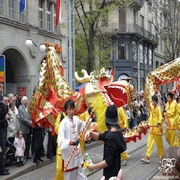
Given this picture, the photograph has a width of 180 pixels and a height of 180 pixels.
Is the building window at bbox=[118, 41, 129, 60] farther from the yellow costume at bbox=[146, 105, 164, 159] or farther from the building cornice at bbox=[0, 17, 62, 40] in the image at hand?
the yellow costume at bbox=[146, 105, 164, 159]

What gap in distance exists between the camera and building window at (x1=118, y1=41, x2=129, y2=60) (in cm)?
3609

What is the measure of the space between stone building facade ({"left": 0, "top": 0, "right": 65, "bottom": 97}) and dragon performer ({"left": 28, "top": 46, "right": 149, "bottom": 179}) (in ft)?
32.3

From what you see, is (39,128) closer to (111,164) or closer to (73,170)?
(73,170)

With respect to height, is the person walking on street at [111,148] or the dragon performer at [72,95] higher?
the dragon performer at [72,95]

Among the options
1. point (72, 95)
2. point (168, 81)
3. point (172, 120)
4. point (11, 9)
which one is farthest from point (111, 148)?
point (11, 9)

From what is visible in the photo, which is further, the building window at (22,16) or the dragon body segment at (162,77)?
the building window at (22,16)

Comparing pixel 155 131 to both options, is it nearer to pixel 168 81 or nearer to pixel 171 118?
pixel 171 118

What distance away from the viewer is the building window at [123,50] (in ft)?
118

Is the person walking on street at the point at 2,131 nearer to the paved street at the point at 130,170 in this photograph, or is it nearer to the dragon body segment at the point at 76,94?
the paved street at the point at 130,170

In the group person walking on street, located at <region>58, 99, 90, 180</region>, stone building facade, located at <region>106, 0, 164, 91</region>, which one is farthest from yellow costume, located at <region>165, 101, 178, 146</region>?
stone building facade, located at <region>106, 0, 164, 91</region>

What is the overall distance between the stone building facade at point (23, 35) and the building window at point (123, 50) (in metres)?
14.3

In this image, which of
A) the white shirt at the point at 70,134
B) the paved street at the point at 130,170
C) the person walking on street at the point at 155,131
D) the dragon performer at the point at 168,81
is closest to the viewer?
the white shirt at the point at 70,134

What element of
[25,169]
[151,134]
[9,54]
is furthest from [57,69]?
[9,54]

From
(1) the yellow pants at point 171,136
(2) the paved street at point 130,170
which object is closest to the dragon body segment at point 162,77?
(1) the yellow pants at point 171,136
